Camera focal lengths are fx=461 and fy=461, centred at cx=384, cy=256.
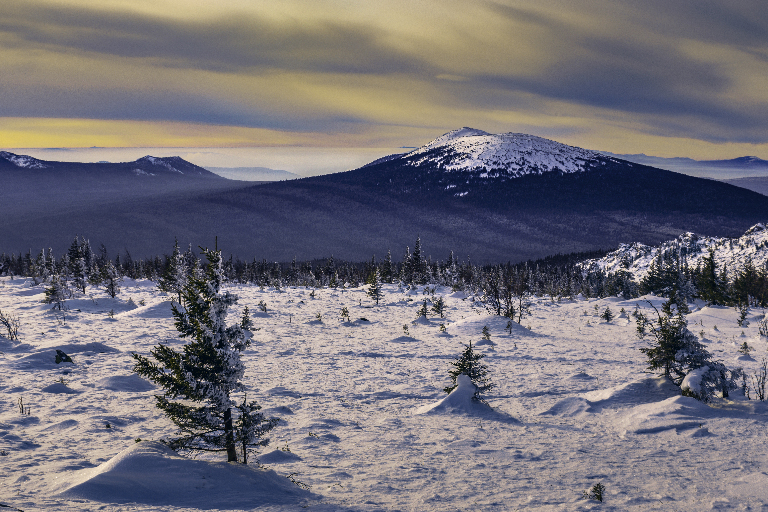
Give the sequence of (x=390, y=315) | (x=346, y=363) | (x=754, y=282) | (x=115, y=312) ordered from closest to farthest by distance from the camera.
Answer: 1. (x=346, y=363)
2. (x=115, y=312)
3. (x=390, y=315)
4. (x=754, y=282)

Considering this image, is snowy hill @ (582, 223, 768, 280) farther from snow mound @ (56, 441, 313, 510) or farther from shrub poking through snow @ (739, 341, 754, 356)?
snow mound @ (56, 441, 313, 510)

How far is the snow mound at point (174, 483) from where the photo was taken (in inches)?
234

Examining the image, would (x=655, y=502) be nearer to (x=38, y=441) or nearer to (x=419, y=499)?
(x=419, y=499)

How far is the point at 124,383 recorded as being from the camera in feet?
40.8

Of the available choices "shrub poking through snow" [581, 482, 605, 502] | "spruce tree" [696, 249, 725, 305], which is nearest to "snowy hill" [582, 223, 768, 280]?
"spruce tree" [696, 249, 725, 305]

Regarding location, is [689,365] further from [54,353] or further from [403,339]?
[54,353]

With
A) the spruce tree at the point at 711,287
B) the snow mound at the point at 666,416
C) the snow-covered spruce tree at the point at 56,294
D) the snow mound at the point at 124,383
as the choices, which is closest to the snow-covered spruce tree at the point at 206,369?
the snow mound at the point at 124,383

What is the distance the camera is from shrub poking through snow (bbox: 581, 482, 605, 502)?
264 inches

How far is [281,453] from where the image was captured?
8508 millimetres

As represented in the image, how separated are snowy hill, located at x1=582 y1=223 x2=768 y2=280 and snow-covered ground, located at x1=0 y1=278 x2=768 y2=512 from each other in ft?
260

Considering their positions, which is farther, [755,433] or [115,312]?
[115,312]

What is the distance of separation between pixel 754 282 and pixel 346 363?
167ft

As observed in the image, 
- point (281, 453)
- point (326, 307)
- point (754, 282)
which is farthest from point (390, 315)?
point (754, 282)

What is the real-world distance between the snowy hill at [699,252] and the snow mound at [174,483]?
290 ft
